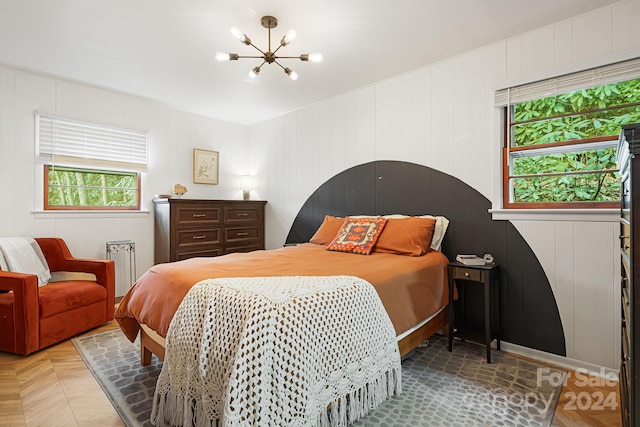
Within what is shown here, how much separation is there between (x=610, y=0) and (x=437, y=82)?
122cm

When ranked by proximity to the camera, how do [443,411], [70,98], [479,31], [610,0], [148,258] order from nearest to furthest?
[443,411], [610,0], [479,31], [70,98], [148,258]

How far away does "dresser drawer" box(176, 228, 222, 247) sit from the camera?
3.87 metres

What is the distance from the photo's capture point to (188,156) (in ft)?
14.8

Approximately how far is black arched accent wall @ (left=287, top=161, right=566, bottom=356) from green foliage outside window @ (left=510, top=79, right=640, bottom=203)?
0.37 m

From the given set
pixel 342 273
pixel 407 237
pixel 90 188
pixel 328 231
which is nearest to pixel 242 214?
A: pixel 328 231

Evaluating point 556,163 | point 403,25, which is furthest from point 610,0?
point 403,25

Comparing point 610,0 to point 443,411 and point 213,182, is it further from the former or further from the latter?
point 213,182

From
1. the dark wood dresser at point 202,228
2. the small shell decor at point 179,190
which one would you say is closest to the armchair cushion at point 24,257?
the dark wood dresser at point 202,228

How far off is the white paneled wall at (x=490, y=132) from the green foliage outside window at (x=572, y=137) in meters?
0.20

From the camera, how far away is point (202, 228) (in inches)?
159

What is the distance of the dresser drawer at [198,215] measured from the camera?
12.7 ft

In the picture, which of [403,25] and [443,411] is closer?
[443,411]

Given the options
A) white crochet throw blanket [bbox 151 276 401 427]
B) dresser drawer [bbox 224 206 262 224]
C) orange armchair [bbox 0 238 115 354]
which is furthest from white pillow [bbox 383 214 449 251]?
orange armchair [bbox 0 238 115 354]

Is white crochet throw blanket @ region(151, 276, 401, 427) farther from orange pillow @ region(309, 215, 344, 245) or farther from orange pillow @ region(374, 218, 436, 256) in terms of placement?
orange pillow @ region(309, 215, 344, 245)
